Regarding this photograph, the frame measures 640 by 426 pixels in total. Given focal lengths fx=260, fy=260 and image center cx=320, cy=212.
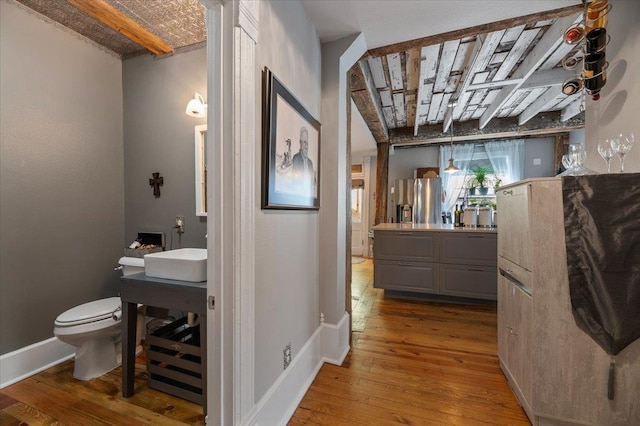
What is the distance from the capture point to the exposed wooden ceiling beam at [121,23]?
68.7 inches

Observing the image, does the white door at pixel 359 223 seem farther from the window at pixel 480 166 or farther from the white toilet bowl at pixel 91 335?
the white toilet bowl at pixel 91 335

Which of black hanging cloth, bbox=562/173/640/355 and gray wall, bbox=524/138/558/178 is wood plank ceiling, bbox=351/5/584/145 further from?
black hanging cloth, bbox=562/173/640/355

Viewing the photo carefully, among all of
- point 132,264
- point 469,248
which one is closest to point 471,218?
point 469,248

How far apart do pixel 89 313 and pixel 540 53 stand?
442 centimetres

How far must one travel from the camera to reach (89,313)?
1.78 meters

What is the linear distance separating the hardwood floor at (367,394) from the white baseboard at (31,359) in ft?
0.20

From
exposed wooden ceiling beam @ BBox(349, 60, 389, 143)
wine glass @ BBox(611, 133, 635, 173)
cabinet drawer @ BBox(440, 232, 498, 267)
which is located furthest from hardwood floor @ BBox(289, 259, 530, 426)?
exposed wooden ceiling beam @ BBox(349, 60, 389, 143)

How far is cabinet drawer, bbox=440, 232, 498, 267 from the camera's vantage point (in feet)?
9.75

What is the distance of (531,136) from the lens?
16.8 ft

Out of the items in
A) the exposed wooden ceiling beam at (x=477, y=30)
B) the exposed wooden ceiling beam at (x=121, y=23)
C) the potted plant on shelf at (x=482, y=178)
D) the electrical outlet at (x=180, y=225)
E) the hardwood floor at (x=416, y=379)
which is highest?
the exposed wooden ceiling beam at (x=121, y=23)

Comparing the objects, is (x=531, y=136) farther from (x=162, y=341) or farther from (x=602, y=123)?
(x=162, y=341)

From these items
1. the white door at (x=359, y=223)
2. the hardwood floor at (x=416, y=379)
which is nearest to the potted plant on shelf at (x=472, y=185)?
the white door at (x=359, y=223)

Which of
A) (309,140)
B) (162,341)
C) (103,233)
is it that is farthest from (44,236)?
(309,140)

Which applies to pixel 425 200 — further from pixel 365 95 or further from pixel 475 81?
pixel 365 95
